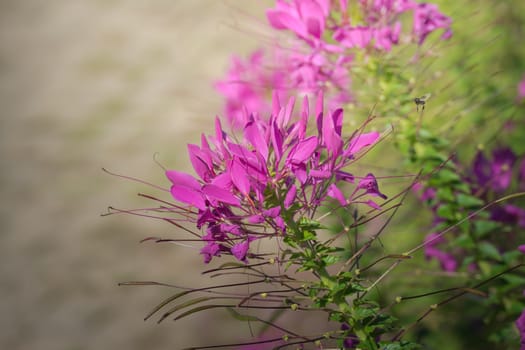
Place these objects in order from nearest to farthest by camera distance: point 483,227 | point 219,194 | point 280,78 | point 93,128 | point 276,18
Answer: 1. point 219,194
2. point 276,18
3. point 483,227
4. point 280,78
5. point 93,128

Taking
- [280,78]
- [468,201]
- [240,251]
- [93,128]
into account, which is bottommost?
[240,251]

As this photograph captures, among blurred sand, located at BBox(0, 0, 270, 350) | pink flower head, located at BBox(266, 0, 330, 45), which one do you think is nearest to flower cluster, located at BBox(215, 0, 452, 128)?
pink flower head, located at BBox(266, 0, 330, 45)

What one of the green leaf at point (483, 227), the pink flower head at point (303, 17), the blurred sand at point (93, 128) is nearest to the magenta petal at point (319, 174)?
the pink flower head at point (303, 17)

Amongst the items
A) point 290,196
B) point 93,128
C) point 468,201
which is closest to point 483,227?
point 468,201

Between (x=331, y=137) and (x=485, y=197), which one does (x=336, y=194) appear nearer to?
(x=331, y=137)

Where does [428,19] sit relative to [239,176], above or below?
above

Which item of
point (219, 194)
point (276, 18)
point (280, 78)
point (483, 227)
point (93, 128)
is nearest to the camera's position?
point (219, 194)

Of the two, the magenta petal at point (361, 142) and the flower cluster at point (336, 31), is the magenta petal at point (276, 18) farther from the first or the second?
the magenta petal at point (361, 142)

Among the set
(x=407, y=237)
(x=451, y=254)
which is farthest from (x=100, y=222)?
(x=451, y=254)
